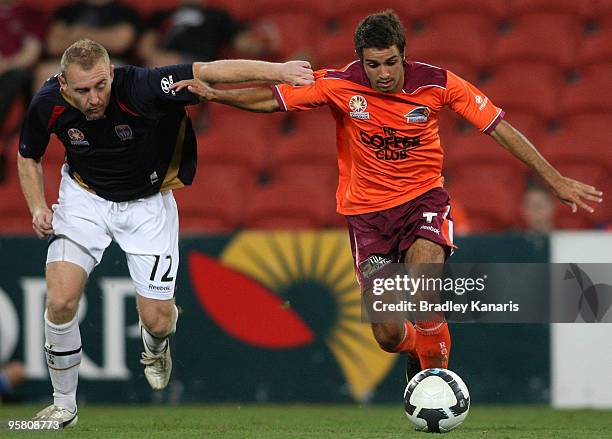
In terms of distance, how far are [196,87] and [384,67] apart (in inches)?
40.2

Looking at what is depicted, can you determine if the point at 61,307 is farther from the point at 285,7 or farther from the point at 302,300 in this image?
the point at 285,7

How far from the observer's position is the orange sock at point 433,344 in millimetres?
6672

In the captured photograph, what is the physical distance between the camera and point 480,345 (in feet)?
27.8

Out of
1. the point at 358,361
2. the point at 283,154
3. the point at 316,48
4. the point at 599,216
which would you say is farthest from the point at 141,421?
the point at 316,48

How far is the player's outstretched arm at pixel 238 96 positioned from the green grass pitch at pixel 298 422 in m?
1.79

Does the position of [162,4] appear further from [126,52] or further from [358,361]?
[358,361]

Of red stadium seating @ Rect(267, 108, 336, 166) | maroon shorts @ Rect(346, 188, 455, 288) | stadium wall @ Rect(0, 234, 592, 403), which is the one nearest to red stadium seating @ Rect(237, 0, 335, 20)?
red stadium seating @ Rect(267, 108, 336, 166)

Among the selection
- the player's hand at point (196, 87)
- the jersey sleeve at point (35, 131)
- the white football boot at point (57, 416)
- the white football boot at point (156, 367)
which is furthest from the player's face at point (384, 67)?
the white football boot at point (57, 416)

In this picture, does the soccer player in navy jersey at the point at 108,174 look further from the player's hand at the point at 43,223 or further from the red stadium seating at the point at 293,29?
the red stadium seating at the point at 293,29

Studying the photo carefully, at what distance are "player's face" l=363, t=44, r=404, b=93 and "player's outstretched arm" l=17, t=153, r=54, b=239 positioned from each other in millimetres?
1900

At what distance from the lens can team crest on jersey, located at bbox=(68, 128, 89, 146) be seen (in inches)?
253

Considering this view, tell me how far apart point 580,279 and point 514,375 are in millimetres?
930

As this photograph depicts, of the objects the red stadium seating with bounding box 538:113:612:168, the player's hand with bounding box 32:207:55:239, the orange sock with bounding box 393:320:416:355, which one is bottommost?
the orange sock with bounding box 393:320:416:355

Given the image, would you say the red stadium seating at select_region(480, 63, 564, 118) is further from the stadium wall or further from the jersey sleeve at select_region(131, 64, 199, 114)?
Answer: the jersey sleeve at select_region(131, 64, 199, 114)
